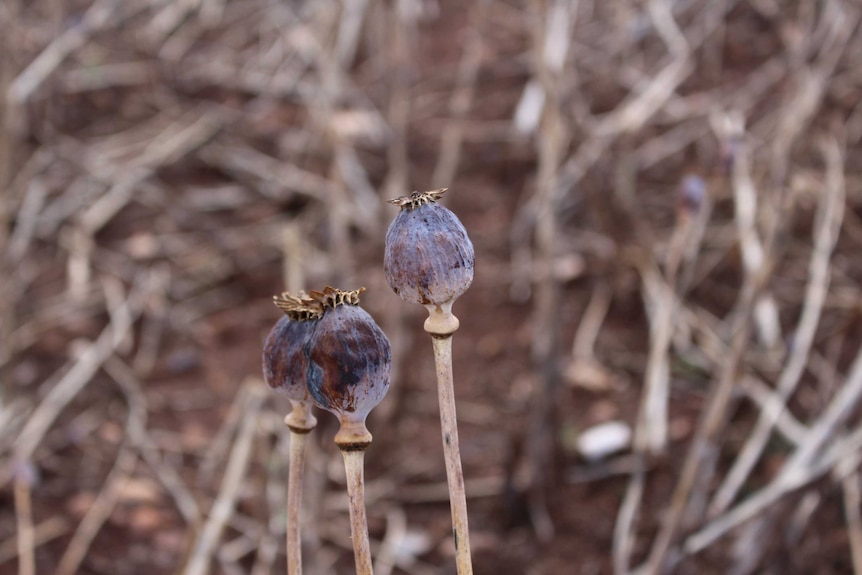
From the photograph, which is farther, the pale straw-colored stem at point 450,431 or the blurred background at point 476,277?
the blurred background at point 476,277

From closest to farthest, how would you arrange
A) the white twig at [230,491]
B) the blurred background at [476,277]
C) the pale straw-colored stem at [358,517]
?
1. the pale straw-colored stem at [358,517]
2. the white twig at [230,491]
3. the blurred background at [476,277]

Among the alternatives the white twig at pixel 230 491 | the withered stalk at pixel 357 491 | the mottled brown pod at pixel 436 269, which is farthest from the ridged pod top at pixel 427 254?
the white twig at pixel 230 491

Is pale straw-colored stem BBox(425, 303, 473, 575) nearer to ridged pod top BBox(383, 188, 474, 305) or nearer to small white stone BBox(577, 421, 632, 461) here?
ridged pod top BBox(383, 188, 474, 305)

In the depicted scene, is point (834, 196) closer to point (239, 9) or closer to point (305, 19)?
point (305, 19)

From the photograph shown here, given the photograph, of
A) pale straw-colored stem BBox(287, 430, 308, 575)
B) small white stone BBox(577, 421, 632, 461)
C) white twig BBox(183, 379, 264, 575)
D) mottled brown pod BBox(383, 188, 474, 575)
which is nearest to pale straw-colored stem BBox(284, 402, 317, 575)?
pale straw-colored stem BBox(287, 430, 308, 575)

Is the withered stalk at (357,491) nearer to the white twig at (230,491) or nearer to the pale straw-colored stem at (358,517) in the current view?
the pale straw-colored stem at (358,517)

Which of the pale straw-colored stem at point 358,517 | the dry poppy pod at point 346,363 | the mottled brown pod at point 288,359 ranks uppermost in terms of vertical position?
the mottled brown pod at point 288,359

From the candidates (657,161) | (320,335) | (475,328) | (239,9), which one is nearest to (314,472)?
(320,335)
